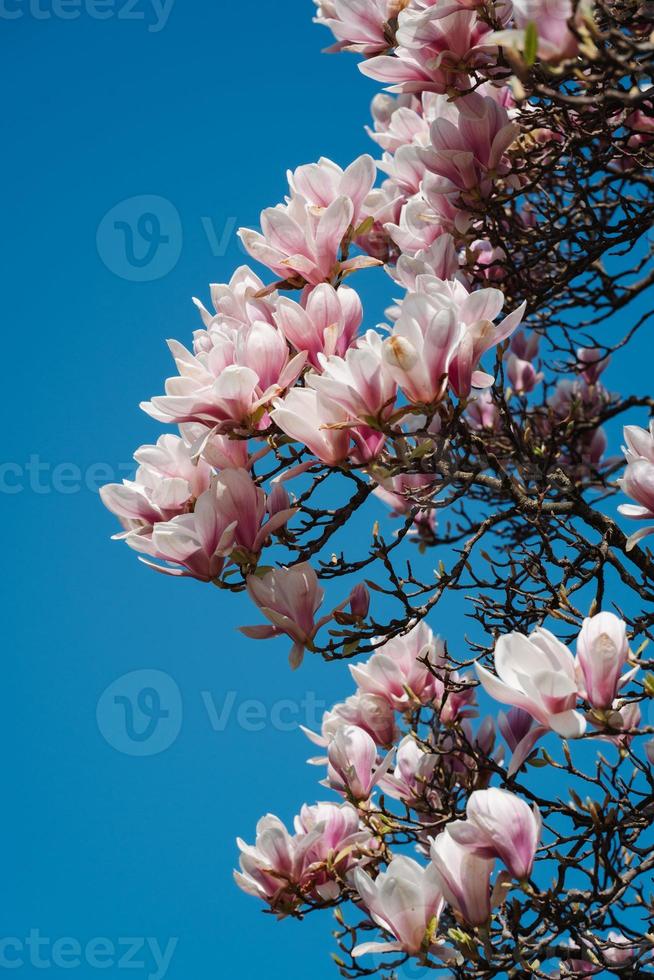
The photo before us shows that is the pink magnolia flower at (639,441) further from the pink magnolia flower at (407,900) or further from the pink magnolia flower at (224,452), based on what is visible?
the pink magnolia flower at (407,900)

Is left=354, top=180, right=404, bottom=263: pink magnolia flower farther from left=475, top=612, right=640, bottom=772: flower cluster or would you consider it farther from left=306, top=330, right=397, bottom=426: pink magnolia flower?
left=475, top=612, right=640, bottom=772: flower cluster

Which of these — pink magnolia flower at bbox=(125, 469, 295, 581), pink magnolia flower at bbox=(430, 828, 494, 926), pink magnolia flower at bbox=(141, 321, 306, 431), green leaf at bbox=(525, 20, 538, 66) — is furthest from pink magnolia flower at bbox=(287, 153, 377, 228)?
pink magnolia flower at bbox=(430, 828, 494, 926)

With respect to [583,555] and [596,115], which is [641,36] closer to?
[596,115]

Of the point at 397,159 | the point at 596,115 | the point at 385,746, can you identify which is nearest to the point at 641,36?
the point at 596,115

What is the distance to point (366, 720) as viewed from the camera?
10.1 ft

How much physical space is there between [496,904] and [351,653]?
27.1 inches

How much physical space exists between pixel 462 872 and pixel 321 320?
1.22 meters

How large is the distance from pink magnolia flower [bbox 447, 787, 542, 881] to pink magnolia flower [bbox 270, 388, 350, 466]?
2.55 ft

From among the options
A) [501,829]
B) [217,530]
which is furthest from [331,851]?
[217,530]

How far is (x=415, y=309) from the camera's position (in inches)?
83.4

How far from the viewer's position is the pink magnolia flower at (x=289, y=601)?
2363mm

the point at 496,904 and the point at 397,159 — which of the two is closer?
the point at 496,904

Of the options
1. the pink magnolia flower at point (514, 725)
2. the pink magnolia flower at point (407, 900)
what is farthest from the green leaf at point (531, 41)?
the pink magnolia flower at point (514, 725)

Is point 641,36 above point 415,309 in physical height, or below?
above
